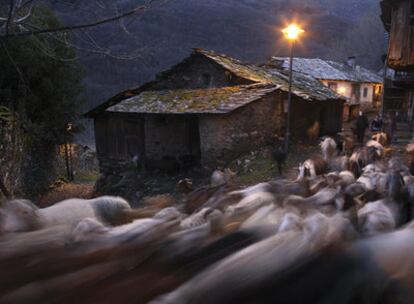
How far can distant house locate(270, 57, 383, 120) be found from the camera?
35438 millimetres

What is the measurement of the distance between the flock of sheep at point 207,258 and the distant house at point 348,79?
107 feet

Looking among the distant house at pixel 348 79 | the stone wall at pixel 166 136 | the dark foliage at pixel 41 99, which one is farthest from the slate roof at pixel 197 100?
the distant house at pixel 348 79

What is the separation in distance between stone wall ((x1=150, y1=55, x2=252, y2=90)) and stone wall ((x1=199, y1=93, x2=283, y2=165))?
1584mm

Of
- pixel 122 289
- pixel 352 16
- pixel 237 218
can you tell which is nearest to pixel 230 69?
pixel 237 218

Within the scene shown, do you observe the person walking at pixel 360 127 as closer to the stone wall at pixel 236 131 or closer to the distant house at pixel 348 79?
the stone wall at pixel 236 131

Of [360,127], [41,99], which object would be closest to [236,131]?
[360,127]

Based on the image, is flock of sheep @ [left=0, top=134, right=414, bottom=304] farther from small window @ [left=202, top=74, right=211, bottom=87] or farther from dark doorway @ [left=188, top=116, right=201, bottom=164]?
small window @ [left=202, top=74, right=211, bottom=87]

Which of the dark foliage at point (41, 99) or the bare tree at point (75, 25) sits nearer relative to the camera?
the bare tree at point (75, 25)

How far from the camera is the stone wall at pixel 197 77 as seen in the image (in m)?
16.0

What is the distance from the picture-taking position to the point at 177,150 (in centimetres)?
1548

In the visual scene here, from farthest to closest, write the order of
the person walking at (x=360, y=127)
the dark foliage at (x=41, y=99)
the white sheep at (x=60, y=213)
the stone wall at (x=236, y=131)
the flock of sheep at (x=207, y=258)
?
the dark foliage at (x=41, y=99) < the person walking at (x=360, y=127) < the stone wall at (x=236, y=131) < the white sheep at (x=60, y=213) < the flock of sheep at (x=207, y=258)

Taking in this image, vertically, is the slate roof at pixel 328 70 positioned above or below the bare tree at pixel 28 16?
above

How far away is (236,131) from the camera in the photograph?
46.0 feet

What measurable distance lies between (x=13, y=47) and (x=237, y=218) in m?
16.0
